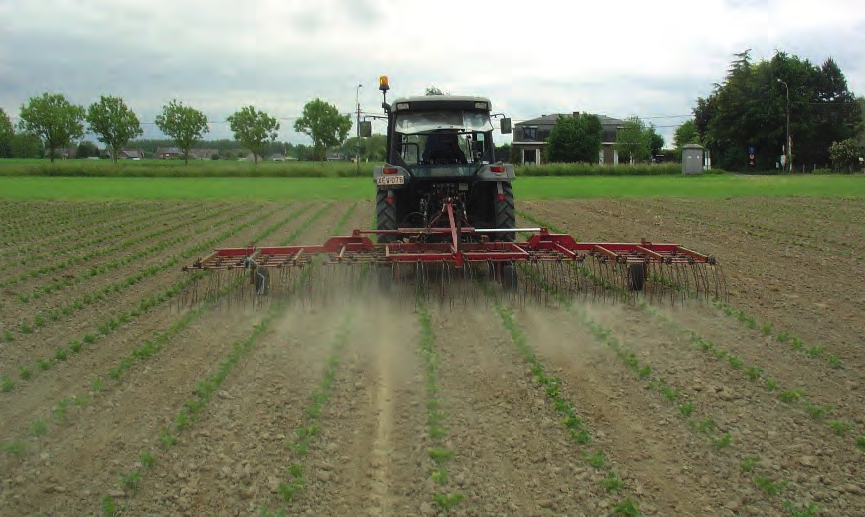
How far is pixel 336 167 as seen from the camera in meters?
48.5

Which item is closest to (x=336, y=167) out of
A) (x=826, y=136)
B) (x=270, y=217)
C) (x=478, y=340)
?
(x=270, y=217)

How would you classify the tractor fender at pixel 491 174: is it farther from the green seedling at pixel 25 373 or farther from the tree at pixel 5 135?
the tree at pixel 5 135

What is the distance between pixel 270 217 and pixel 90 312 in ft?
34.5

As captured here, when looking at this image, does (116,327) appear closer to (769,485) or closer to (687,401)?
(687,401)

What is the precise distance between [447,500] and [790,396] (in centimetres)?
251

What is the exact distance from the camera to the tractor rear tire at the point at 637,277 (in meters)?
7.67

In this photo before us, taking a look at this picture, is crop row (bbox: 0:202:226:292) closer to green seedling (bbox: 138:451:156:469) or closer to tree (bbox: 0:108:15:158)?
green seedling (bbox: 138:451:156:469)

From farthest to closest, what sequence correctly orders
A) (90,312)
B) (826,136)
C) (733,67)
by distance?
(733,67)
(826,136)
(90,312)

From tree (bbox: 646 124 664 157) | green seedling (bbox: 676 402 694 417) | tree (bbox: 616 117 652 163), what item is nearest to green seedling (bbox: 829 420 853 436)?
green seedling (bbox: 676 402 694 417)

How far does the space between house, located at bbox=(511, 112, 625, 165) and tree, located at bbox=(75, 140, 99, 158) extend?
4959 centimetres

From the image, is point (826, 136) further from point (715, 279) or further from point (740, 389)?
point (740, 389)

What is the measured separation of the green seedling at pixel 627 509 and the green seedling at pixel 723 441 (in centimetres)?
86

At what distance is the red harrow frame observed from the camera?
7164 millimetres

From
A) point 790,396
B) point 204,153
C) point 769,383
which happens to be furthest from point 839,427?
point 204,153
